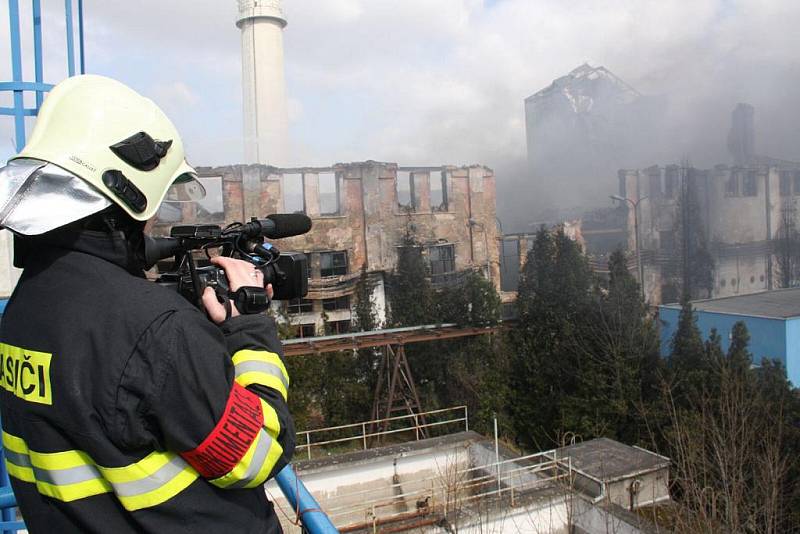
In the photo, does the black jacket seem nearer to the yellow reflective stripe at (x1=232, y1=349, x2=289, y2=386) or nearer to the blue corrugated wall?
the yellow reflective stripe at (x1=232, y1=349, x2=289, y2=386)

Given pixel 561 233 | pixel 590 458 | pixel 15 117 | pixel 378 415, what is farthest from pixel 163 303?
pixel 561 233

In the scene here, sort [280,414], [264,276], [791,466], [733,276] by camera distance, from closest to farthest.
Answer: [280,414], [264,276], [791,466], [733,276]

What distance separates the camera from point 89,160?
1060mm

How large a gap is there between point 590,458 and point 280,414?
27.8ft

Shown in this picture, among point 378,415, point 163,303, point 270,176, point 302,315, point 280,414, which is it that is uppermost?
point 270,176

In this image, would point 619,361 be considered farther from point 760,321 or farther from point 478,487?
point 760,321

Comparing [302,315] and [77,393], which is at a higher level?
[77,393]

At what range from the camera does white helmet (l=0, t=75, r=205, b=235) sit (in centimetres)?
100

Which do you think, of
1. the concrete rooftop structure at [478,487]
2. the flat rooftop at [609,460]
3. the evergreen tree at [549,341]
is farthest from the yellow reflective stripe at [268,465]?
the evergreen tree at [549,341]

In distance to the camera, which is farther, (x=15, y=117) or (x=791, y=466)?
(x=791, y=466)

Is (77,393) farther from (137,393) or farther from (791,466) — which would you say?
(791,466)

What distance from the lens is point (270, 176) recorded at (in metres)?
16.0

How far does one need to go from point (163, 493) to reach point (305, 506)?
2.05ft

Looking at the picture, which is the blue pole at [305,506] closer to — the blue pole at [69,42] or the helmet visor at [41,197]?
the helmet visor at [41,197]
